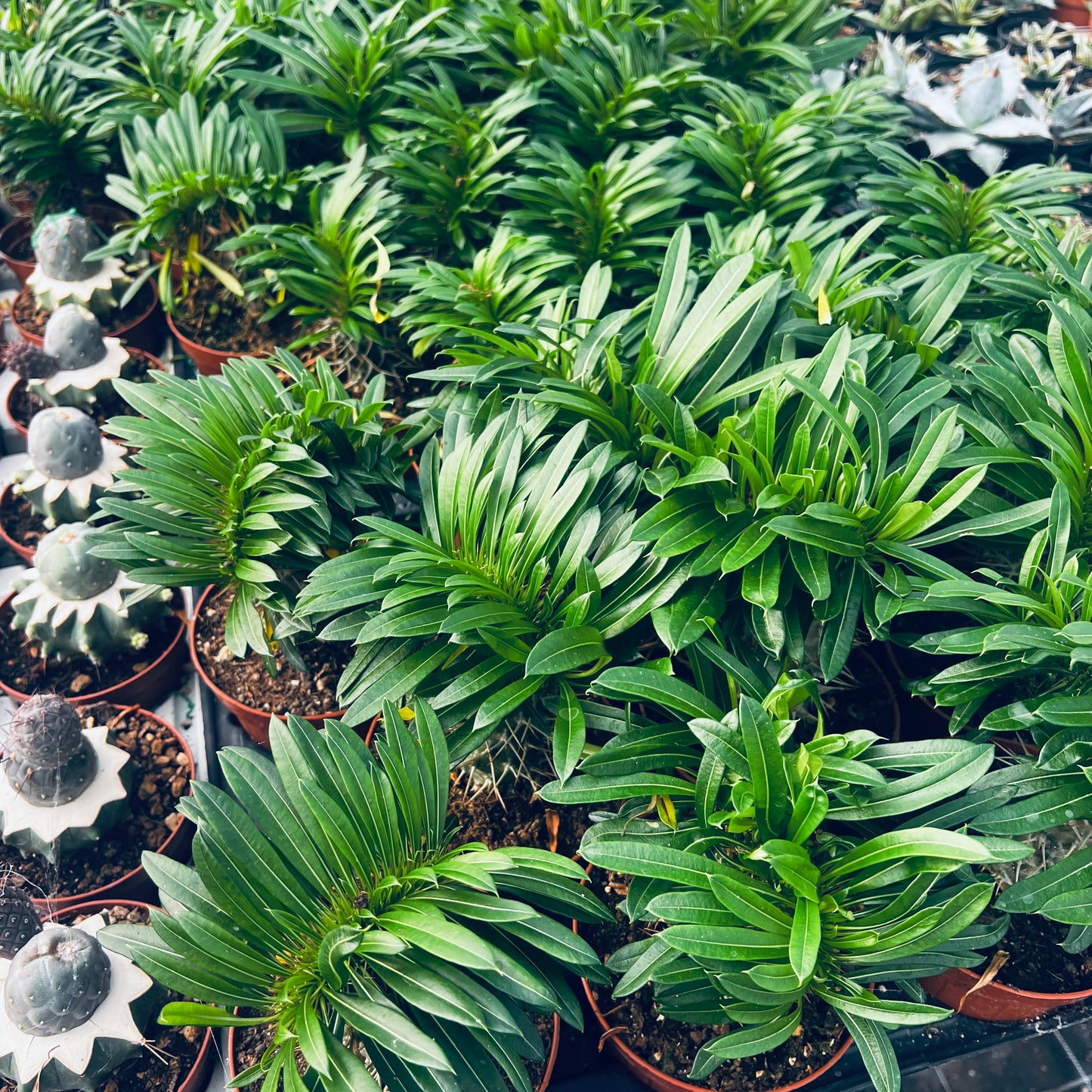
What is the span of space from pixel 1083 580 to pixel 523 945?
40.6 inches

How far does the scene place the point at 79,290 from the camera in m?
2.49

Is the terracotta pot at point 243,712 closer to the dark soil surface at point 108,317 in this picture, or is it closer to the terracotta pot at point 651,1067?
the terracotta pot at point 651,1067

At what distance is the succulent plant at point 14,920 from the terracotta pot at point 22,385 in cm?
149

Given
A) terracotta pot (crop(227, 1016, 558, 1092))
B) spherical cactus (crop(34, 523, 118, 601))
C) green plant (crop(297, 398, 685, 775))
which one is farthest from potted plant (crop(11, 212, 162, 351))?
terracotta pot (crop(227, 1016, 558, 1092))

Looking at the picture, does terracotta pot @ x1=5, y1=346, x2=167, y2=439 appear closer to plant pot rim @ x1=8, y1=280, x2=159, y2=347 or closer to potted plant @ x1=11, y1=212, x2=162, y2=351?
plant pot rim @ x1=8, y1=280, x2=159, y2=347

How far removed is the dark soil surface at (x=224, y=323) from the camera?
8.24 feet

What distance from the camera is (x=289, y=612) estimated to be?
158cm

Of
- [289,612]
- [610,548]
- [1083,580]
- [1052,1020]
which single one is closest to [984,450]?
[1083,580]

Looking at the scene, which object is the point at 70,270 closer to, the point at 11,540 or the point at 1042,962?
the point at 11,540

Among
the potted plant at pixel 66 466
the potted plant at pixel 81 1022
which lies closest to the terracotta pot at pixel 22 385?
the potted plant at pixel 66 466

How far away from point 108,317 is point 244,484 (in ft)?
4.88

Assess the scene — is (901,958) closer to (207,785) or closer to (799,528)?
(799,528)

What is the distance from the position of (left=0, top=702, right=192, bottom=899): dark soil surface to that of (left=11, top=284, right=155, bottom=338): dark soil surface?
4.54 ft

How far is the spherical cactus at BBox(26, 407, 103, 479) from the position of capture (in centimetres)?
204
